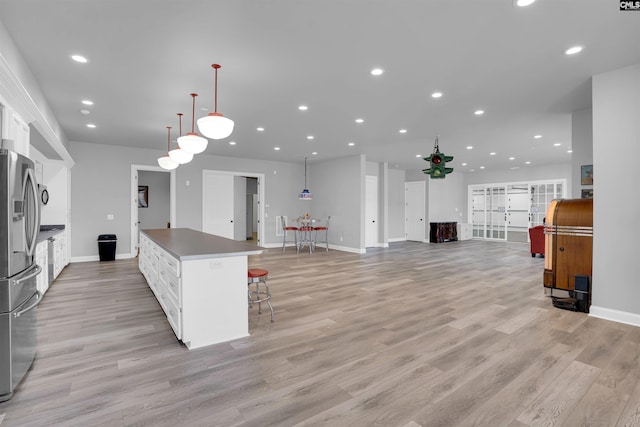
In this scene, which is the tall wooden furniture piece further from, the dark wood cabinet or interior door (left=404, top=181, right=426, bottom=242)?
interior door (left=404, top=181, right=426, bottom=242)

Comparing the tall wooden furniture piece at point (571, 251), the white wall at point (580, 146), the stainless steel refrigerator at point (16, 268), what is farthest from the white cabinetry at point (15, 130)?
the white wall at point (580, 146)

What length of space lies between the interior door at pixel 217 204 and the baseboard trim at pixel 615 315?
7.96 m

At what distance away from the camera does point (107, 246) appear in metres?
7.44

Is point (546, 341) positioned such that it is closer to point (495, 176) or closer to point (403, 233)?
point (403, 233)

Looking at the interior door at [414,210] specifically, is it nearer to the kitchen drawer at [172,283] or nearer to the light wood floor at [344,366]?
the light wood floor at [344,366]

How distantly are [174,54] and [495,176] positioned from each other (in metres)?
12.5

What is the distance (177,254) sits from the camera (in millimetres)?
2818

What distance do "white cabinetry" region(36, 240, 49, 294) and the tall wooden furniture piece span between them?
6776 millimetres

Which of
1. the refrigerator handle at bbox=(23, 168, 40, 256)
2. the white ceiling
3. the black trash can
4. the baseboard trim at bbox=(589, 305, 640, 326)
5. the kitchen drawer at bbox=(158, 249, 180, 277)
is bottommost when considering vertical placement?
the baseboard trim at bbox=(589, 305, 640, 326)

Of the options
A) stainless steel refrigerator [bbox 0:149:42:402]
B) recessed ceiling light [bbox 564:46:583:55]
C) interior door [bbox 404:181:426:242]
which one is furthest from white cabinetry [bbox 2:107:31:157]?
interior door [bbox 404:181:426:242]

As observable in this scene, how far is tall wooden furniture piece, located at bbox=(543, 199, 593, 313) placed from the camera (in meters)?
3.97

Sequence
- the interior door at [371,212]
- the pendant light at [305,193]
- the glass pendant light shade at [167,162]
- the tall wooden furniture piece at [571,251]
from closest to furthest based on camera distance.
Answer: the tall wooden furniture piece at [571,251]
the glass pendant light shade at [167,162]
the pendant light at [305,193]
the interior door at [371,212]

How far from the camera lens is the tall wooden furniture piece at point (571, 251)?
3.97m

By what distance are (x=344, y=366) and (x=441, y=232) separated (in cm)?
1053
